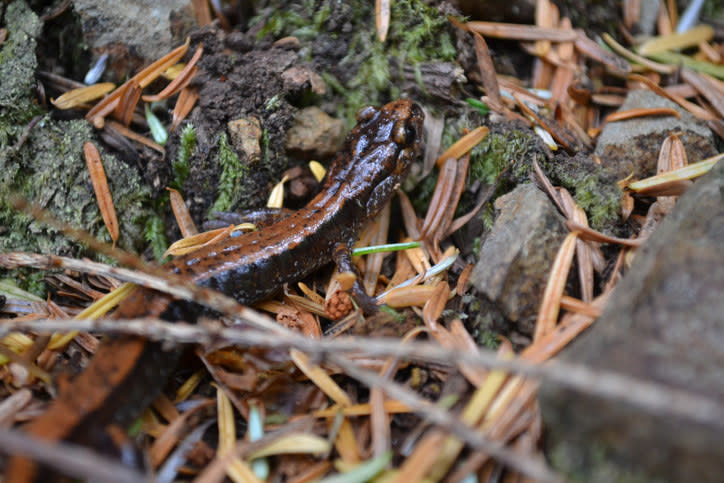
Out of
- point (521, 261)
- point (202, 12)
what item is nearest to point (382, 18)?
point (202, 12)

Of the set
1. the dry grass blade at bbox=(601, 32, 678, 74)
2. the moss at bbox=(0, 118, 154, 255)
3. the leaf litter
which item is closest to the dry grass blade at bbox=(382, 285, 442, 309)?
the leaf litter

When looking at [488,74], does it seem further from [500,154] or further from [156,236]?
[156,236]

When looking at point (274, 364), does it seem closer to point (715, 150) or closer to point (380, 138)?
point (380, 138)

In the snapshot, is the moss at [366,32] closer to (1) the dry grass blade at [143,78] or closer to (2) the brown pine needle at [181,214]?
(1) the dry grass blade at [143,78]

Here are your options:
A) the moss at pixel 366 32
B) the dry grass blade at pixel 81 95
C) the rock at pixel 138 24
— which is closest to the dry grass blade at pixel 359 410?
the moss at pixel 366 32

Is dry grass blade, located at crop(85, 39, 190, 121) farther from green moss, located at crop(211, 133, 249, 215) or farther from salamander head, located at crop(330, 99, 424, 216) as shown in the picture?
salamander head, located at crop(330, 99, 424, 216)

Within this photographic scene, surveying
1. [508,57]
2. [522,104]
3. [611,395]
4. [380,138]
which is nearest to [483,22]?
[508,57]
